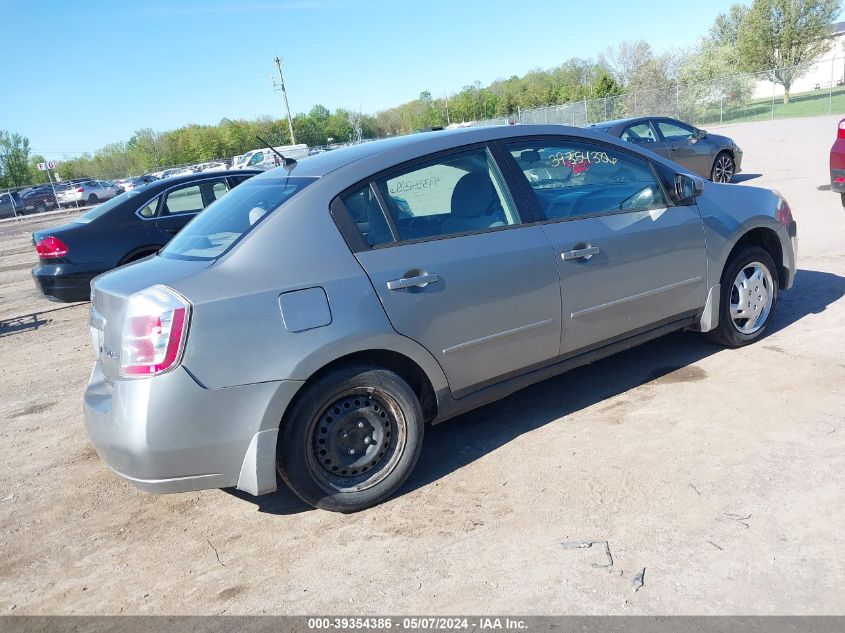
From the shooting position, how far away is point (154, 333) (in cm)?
304

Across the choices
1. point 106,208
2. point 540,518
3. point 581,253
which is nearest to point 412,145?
point 581,253

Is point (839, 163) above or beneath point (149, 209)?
beneath

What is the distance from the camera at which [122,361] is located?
3.12 meters

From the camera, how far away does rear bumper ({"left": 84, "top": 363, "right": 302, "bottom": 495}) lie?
119 inches

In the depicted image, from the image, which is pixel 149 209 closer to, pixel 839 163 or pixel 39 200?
pixel 839 163

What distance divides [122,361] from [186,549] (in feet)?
3.24

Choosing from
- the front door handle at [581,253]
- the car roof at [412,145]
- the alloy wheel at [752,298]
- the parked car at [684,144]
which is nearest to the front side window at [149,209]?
the car roof at [412,145]

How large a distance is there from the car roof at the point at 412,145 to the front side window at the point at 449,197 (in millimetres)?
91

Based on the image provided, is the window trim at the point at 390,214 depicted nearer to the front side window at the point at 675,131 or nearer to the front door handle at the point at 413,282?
the front door handle at the point at 413,282

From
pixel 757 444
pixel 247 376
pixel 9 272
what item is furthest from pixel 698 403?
pixel 9 272

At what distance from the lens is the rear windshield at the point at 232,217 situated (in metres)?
3.48

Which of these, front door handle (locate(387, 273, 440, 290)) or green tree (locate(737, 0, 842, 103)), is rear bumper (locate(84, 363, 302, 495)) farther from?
green tree (locate(737, 0, 842, 103))

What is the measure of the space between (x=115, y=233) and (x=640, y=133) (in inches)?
376

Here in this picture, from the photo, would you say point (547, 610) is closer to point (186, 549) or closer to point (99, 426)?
point (186, 549)
